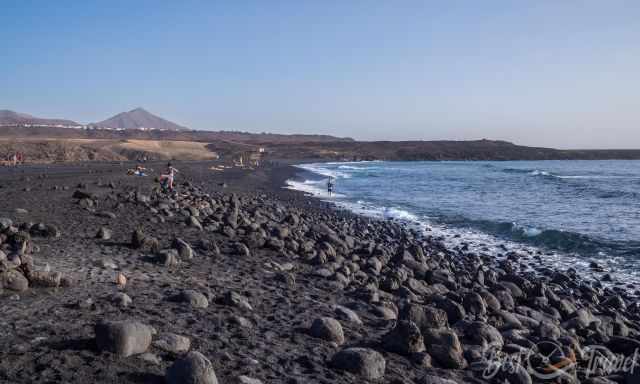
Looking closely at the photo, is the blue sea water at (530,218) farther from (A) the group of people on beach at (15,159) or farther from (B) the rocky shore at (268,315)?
(A) the group of people on beach at (15,159)

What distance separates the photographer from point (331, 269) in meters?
8.54

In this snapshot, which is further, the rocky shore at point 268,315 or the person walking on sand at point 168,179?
the person walking on sand at point 168,179

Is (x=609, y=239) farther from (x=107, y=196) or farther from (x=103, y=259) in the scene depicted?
(x=107, y=196)

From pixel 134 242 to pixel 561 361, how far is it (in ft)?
22.0

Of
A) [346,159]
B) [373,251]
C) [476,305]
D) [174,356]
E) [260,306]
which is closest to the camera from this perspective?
[174,356]

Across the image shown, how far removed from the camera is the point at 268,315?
224 inches

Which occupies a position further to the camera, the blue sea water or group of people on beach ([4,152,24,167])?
group of people on beach ([4,152,24,167])

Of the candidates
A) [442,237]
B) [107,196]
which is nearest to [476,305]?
[442,237]

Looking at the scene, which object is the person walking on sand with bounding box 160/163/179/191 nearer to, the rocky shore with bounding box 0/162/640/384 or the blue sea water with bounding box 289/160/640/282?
the blue sea water with bounding box 289/160/640/282

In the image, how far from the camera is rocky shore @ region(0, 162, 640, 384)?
158 inches

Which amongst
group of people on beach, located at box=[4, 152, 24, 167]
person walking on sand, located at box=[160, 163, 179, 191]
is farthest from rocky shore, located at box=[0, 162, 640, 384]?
group of people on beach, located at box=[4, 152, 24, 167]

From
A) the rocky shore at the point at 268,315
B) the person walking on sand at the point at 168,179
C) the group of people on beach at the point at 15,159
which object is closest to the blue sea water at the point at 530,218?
the rocky shore at the point at 268,315

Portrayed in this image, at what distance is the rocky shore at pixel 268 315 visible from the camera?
4.01 metres

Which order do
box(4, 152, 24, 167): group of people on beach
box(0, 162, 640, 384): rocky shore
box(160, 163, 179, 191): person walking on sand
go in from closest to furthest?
box(0, 162, 640, 384): rocky shore < box(160, 163, 179, 191): person walking on sand < box(4, 152, 24, 167): group of people on beach
